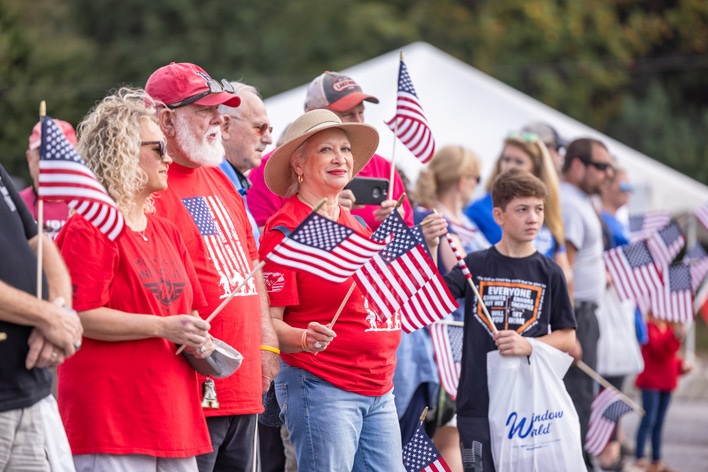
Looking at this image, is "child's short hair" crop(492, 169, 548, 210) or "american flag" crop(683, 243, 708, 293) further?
"american flag" crop(683, 243, 708, 293)

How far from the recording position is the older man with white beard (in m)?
4.93

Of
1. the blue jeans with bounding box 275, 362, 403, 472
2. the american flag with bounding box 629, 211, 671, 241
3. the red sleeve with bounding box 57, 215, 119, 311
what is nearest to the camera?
the red sleeve with bounding box 57, 215, 119, 311

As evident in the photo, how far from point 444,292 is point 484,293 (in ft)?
1.31

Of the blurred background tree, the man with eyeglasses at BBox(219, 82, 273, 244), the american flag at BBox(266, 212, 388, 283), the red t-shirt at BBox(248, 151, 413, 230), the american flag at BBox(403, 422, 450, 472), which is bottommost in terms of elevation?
the american flag at BBox(403, 422, 450, 472)

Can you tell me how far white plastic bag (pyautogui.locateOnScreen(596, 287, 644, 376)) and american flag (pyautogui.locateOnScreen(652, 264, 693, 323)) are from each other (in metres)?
0.50

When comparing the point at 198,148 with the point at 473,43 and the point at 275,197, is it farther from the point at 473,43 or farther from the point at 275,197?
the point at 473,43

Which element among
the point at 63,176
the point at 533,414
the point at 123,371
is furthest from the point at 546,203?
the point at 63,176

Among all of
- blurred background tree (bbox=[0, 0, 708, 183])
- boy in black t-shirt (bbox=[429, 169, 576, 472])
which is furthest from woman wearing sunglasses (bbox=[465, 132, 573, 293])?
blurred background tree (bbox=[0, 0, 708, 183])

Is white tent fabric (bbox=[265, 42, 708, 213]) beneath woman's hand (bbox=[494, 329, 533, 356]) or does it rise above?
above

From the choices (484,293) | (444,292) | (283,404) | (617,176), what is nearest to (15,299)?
(283,404)

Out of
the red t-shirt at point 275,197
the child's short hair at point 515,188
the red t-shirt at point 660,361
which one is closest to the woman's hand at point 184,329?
the red t-shirt at point 275,197

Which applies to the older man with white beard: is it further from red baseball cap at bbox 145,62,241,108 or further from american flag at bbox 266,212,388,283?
american flag at bbox 266,212,388,283

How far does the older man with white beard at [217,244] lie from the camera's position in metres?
4.93

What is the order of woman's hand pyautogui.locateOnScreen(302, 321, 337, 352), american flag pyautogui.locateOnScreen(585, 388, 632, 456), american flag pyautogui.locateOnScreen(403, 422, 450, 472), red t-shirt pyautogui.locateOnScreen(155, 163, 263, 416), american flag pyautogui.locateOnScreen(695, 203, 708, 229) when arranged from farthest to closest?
american flag pyautogui.locateOnScreen(695, 203, 708, 229)
american flag pyautogui.locateOnScreen(585, 388, 632, 456)
american flag pyautogui.locateOnScreen(403, 422, 450, 472)
red t-shirt pyautogui.locateOnScreen(155, 163, 263, 416)
woman's hand pyautogui.locateOnScreen(302, 321, 337, 352)
